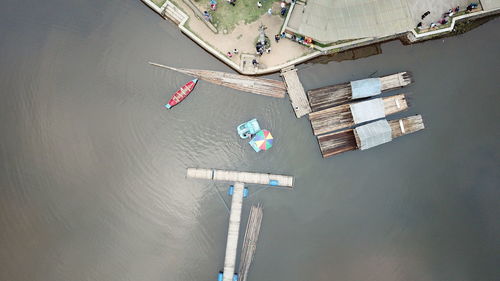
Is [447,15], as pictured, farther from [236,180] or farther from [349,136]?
[236,180]

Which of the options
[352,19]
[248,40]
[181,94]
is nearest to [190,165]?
[181,94]

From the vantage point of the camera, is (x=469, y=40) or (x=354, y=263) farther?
(x=469, y=40)

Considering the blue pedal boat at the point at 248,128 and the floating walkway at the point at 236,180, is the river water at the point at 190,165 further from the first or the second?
the blue pedal boat at the point at 248,128

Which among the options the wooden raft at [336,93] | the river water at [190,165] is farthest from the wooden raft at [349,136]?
the wooden raft at [336,93]

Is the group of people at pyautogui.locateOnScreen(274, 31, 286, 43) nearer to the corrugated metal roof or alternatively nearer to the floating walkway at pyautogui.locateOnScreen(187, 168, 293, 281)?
the corrugated metal roof

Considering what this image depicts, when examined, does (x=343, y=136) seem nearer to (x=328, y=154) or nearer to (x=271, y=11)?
(x=328, y=154)

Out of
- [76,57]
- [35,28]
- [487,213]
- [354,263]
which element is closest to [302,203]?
[354,263]

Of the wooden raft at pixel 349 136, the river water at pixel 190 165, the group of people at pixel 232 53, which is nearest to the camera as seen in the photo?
the river water at pixel 190 165
